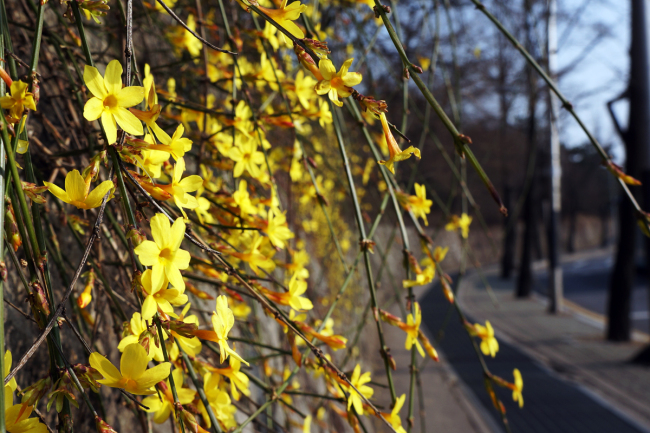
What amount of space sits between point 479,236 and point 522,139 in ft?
16.8

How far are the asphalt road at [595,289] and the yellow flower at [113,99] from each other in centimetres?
648

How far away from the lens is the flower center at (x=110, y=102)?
0.46 meters

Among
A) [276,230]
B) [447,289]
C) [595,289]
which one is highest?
[276,230]

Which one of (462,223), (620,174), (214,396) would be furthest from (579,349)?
(214,396)

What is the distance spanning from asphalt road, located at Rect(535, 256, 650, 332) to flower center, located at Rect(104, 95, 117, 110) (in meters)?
6.49

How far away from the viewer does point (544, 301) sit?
827cm

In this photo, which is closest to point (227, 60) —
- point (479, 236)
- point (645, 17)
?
point (645, 17)

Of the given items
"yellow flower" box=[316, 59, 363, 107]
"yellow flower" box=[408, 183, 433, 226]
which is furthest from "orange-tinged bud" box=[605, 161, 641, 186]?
"yellow flower" box=[316, 59, 363, 107]

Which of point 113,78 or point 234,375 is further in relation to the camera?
point 234,375

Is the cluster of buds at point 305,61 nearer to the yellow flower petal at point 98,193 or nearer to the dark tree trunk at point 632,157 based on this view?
the yellow flower petal at point 98,193

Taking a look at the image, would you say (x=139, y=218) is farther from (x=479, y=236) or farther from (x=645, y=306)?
(x=479, y=236)

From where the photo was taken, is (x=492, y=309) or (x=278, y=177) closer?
(x=278, y=177)

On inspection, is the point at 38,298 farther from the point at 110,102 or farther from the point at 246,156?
the point at 246,156

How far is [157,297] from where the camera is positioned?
46 centimetres
